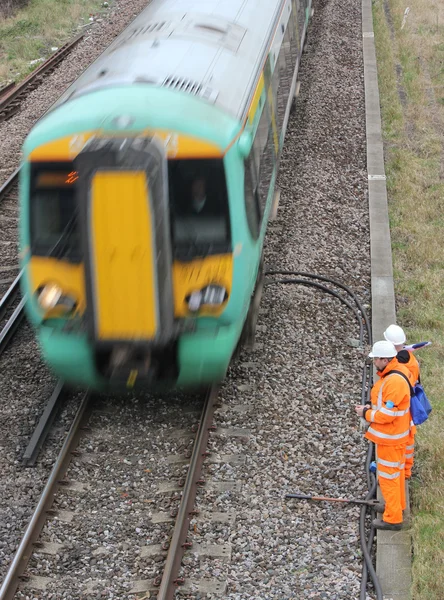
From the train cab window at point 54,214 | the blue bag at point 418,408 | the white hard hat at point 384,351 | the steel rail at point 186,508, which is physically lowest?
the steel rail at point 186,508

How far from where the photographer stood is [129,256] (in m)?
6.69

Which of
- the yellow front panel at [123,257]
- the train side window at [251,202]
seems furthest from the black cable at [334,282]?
the yellow front panel at [123,257]

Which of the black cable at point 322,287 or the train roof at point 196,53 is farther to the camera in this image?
the black cable at point 322,287

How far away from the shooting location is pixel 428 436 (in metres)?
7.66

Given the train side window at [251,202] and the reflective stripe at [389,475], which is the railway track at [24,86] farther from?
the reflective stripe at [389,475]

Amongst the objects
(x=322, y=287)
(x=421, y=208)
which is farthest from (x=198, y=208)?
(x=421, y=208)

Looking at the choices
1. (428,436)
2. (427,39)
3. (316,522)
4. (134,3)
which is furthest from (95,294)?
(134,3)

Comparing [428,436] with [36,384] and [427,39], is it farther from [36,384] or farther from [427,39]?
[427,39]

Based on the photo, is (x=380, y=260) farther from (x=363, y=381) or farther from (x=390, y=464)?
(x=390, y=464)

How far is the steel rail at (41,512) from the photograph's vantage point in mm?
6135

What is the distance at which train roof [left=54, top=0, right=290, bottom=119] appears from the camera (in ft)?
25.9

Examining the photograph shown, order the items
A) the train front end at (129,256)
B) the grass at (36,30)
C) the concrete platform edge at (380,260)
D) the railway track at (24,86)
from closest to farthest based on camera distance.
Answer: the concrete platform edge at (380,260) → the train front end at (129,256) → the railway track at (24,86) → the grass at (36,30)

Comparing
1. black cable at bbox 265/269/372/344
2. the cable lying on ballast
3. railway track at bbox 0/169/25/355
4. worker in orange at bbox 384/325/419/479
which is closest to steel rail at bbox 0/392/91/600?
railway track at bbox 0/169/25/355

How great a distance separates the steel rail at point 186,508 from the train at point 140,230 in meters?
0.46
